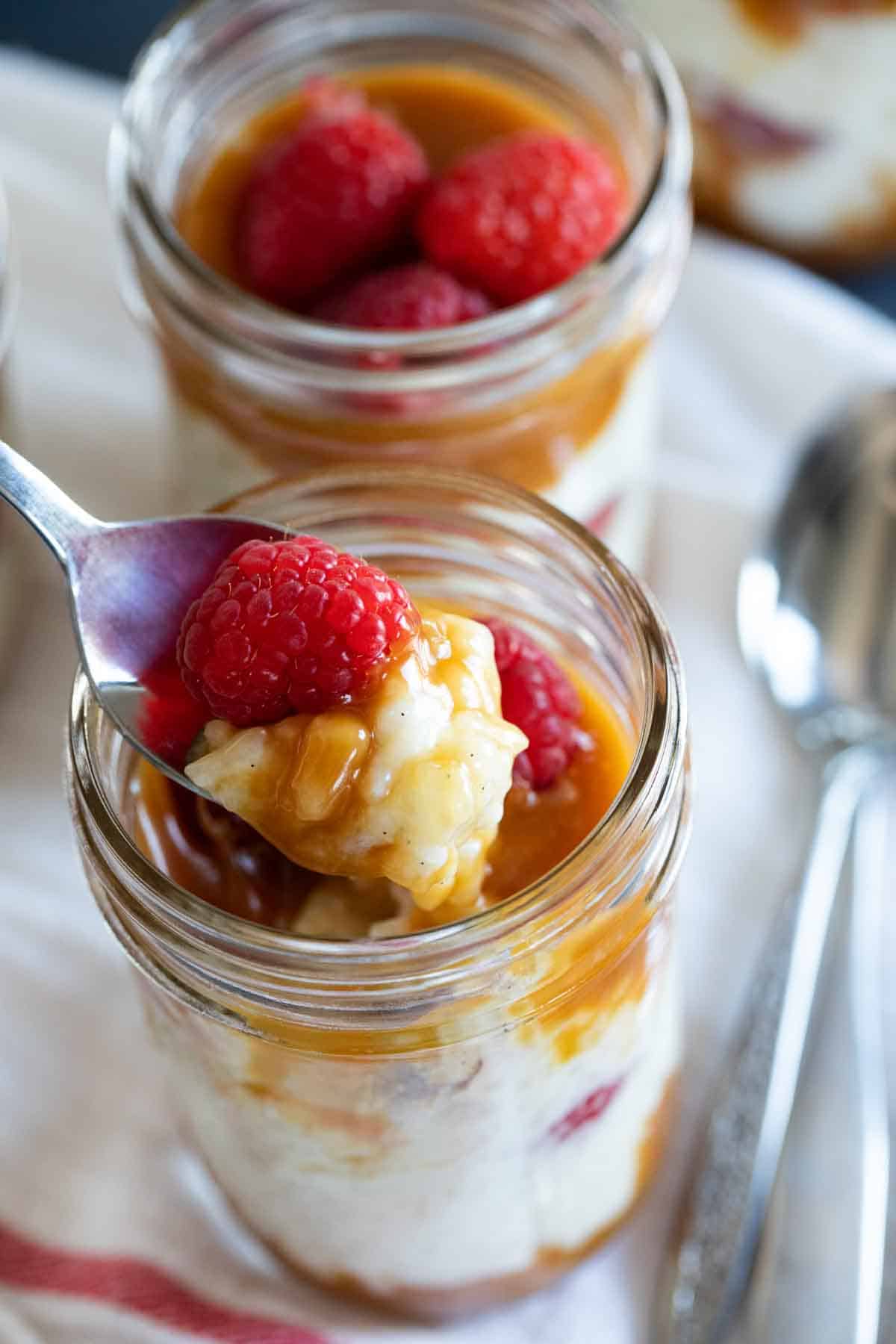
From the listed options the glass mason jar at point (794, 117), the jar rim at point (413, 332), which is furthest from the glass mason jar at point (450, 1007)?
the glass mason jar at point (794, 117)

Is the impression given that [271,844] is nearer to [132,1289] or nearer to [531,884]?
[531,884]

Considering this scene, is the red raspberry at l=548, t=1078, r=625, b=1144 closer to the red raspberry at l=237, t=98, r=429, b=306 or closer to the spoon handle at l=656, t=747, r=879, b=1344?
the spoon handle at l=656, t=747, r=879, b=1344

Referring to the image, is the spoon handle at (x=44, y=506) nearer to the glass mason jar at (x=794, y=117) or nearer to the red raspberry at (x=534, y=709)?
the red raspberry at (x=534, y=709)

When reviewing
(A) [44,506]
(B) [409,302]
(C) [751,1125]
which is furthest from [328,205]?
(C) [751,1125]

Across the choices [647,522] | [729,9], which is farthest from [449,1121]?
[729,9]

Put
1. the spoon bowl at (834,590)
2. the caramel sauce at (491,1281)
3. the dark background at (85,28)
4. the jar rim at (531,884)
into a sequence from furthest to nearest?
the dark background at (85,28)
the spoon bowl at (834,590)
the caramel sauce at (491,1281)
the jar rim at (531,884)
